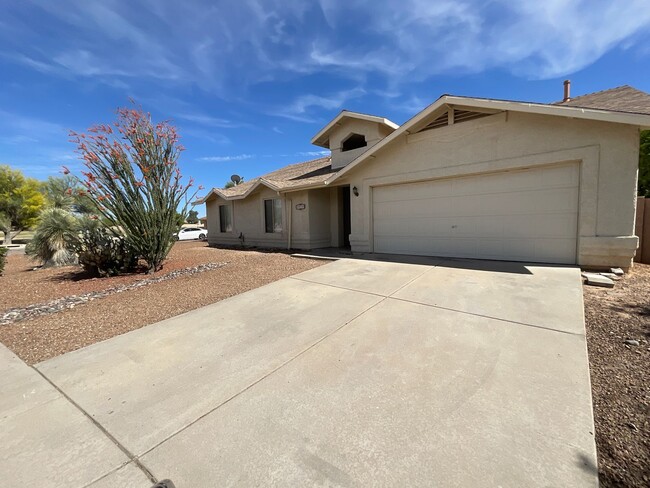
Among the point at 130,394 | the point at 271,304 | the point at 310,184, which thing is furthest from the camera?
the point at 310,184

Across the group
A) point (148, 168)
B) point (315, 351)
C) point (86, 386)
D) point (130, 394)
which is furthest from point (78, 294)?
point (315, 351)

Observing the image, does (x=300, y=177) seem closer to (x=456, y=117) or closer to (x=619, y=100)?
(x=456, y=117)

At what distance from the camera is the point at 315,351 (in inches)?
128

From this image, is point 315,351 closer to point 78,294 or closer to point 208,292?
point 208,292

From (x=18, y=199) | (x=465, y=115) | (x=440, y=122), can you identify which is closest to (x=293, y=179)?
(x=440, y=122)

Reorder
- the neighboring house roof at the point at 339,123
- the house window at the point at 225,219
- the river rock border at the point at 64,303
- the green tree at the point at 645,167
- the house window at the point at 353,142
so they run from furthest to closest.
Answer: the house window at the point at 225,219, the green tree at the point at 645,167, the house window at the point at 353,142, the neighboring house roof at the point at 339,123, the river rock border at the point at 64,303

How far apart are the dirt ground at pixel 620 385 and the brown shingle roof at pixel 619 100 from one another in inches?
Answer: 172

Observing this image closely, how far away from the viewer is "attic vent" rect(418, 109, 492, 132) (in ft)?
25.6

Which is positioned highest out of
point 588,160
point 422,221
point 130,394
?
point 588,160

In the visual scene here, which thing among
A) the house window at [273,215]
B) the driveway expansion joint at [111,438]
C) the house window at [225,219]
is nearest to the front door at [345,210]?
the house window at [273,215]

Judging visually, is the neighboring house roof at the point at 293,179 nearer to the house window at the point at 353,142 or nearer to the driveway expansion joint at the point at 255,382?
the house window at the point at 353,142

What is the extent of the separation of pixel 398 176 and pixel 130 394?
28.2 ft

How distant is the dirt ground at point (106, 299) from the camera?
396 cm

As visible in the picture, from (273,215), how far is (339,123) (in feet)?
17.7
